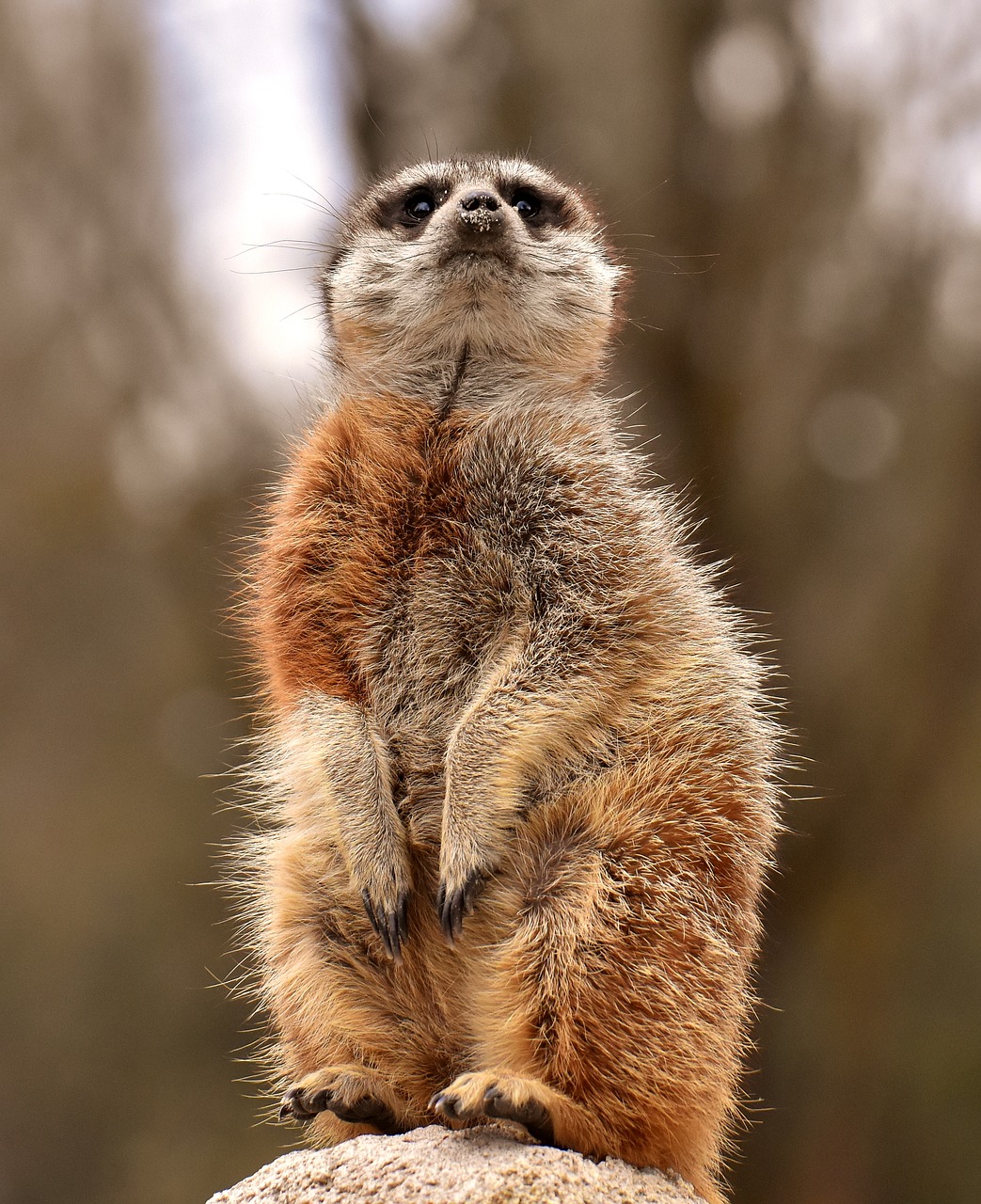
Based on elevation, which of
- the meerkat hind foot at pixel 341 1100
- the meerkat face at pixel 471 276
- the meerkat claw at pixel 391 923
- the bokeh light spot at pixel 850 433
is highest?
the bokeh light spot at pixel 850 433

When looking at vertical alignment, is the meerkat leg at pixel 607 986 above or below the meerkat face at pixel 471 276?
below

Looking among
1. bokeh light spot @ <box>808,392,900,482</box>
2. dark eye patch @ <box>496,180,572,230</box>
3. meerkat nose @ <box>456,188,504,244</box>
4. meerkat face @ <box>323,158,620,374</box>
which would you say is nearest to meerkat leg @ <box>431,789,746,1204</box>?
meerkat face @ <box>323,158,620,374</box>

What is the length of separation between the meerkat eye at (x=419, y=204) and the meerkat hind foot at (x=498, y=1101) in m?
1.85

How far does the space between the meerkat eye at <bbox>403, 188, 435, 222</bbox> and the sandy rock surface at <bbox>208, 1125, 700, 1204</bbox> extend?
1.93m

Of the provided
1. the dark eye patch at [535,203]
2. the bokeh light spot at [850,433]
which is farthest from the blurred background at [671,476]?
the dark eye patch at [535,203]

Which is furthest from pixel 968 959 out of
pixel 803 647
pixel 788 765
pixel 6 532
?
pixel 6 532

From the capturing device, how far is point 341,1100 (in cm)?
193

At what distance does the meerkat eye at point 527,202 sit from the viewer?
266 centimetres

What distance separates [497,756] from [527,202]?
1417 mm

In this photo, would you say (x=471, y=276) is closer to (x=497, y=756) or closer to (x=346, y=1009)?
(x=497, y=756)

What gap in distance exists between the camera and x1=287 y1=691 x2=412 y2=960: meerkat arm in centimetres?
198

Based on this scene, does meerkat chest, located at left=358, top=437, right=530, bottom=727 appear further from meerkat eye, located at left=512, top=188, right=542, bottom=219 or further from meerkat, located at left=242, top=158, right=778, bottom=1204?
meerkat eye, located at left=512, top=188, right=542, bottom=219

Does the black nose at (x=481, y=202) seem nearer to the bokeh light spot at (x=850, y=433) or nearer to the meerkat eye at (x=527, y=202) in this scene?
the meerkat eye at (x=527, y=202)

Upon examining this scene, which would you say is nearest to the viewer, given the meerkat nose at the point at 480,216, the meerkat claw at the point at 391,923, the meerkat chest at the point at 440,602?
the meerkat claw at the point at 391,923
